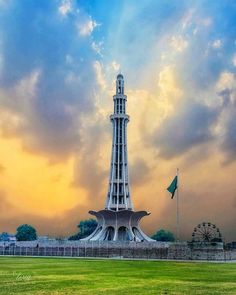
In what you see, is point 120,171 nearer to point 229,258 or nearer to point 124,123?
point 124,123

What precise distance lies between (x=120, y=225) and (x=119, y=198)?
21.5 ft

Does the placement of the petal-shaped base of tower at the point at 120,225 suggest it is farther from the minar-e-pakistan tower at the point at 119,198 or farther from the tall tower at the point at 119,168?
the tall tower at the point at 119,168

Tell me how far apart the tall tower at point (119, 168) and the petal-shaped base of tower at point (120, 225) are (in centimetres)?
201

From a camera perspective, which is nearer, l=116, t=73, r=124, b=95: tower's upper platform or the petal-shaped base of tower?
the petal-shaped base of tower

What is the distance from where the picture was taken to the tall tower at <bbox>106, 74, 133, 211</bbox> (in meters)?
110

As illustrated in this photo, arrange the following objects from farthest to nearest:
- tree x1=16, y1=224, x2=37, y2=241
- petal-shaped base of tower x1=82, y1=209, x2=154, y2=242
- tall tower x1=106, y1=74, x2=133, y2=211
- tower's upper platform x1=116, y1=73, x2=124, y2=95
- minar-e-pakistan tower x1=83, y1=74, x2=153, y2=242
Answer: tree x1=16, y1=224, x2=37, y2=241 → tower's upper platform x1=116, y1=73, x2=124, y2=95 → tall tower x1=106, y1=74, x2=133, y2=211 → minar-e-pakistan tower x1=83, y1=74, x2=153, y2=242 → petal-shaped base of tower x1=82, y1=209, x2=154, y2=242

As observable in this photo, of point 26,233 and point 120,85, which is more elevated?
point 120,85

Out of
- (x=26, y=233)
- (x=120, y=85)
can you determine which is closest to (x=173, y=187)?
(x=120, y=85)

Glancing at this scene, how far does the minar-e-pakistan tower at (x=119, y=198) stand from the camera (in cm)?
10919

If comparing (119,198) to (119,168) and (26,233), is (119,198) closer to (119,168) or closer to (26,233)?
(119,168)

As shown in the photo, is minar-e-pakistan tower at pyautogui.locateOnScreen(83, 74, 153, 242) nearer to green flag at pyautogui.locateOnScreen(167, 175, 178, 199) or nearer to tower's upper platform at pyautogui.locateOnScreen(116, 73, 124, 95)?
tower's upper platform at pyautogui.locateOnScreen(116, 73, 124, 95)

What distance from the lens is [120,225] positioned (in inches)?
4313

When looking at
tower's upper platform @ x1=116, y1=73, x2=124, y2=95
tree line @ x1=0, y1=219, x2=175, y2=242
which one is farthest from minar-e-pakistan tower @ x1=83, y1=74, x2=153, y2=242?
tree line @ x1=0, y1=219, x2=175, y2=242

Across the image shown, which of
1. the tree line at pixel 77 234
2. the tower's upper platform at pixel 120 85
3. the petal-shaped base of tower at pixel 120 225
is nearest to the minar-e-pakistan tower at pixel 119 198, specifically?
the petal-shaped base of tower at pixel 120 225
